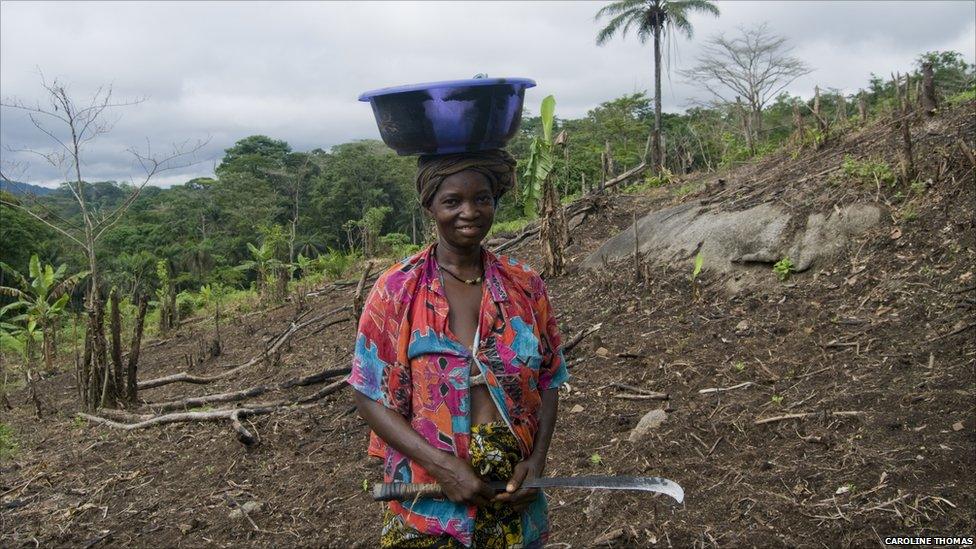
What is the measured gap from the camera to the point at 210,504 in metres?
4.10

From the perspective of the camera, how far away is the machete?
1621 millimetres

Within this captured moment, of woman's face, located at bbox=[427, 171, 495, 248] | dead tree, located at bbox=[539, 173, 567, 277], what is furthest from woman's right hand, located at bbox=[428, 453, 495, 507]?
dead tree, located at bbox=[539, 173, 567, 277]

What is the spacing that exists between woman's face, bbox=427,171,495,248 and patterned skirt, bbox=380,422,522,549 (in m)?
0.47

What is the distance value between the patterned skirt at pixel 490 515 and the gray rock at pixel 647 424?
7.52 feet

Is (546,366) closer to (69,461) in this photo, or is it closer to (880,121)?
(69,461)

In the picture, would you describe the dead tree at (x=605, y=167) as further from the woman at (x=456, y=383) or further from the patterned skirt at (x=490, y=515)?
the patterned skirt at (x=490, y=515)

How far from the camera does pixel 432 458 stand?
1651mm

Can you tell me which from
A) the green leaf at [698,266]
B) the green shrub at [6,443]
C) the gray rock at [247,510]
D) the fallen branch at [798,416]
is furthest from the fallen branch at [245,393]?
the fallen branch at [798,416]

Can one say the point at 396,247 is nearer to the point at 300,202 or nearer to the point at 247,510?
the point at 247,510

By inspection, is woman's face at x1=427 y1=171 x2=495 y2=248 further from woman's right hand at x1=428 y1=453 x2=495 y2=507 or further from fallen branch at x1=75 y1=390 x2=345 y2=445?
fallen branch at x1=75 y1=390 x2=345 y2=445

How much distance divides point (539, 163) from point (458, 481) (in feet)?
17.5

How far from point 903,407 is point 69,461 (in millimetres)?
5336

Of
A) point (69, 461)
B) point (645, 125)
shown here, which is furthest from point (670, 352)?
point (645, 125)

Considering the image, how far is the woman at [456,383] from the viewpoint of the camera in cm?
169
